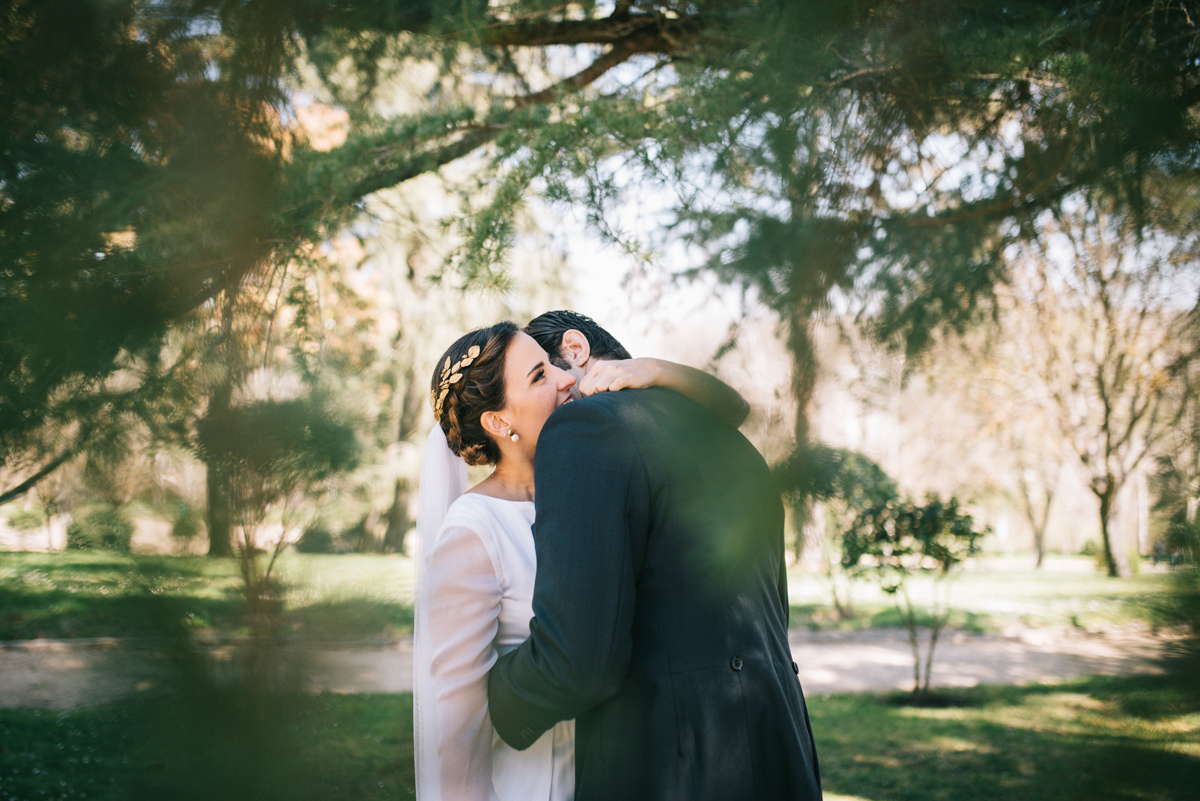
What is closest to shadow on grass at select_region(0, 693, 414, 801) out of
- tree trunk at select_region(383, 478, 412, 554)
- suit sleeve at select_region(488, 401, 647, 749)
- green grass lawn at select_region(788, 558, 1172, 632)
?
suit sleeve at select_region(488, 401, 647, 749)

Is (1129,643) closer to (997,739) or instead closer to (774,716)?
(774,716)

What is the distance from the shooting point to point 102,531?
4.27 feet

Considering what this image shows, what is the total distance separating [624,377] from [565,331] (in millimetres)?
510

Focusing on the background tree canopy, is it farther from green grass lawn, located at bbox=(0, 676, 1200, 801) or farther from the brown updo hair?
green grass lawn, located at bbox=(0, 676, 1200, 801)

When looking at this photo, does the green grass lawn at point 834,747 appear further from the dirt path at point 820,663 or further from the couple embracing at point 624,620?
the couple embracing at point 624,620

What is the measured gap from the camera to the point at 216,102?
1264mm

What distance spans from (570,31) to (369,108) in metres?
1.19

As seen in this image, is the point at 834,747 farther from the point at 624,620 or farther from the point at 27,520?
the point at 27,520

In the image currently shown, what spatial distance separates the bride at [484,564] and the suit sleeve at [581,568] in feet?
0.56

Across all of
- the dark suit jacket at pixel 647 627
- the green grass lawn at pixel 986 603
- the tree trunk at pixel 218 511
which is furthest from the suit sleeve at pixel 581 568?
the green grass lawn at pixel 986 603

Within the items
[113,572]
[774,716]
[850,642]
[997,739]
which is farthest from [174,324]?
[850,642]

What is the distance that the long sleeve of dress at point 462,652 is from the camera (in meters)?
1.38

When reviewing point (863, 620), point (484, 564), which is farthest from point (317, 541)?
point (863, 620)

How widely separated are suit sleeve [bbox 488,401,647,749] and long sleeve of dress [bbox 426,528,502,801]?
15 cm
